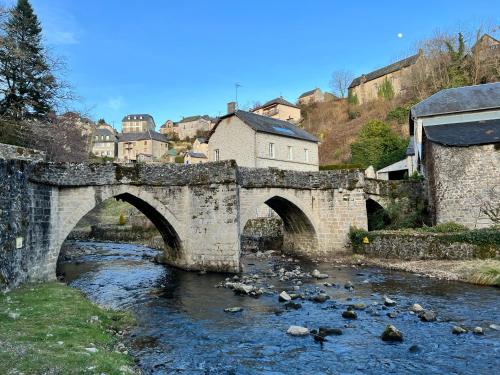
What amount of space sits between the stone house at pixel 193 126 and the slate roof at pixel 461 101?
212ft

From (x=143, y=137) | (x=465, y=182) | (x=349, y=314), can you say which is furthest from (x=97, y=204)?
(x=143, y=137)

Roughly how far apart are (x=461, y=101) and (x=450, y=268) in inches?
490

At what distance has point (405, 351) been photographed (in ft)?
23.3

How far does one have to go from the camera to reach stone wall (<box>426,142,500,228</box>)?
17.8 metres

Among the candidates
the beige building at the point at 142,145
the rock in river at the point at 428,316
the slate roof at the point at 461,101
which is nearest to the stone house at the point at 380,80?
the slate roof at the point at 461,101

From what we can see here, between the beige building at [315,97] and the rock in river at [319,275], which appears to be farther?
the beige building at [315,97]

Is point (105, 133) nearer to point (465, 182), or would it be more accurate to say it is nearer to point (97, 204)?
point (97, 204)

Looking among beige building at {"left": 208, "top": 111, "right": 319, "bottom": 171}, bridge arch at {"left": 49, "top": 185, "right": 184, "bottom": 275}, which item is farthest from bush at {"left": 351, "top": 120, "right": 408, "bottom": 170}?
bridge arch at {"left": 49, "top": 185, "right": 184, "bottom": 275}

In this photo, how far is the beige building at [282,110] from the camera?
184 ft

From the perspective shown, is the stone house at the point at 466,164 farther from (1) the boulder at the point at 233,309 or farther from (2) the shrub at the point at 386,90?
(2) the shrub at the point at 386,90

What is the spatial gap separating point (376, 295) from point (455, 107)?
50.1 ft

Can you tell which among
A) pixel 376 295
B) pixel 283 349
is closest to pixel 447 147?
pixel 376 295

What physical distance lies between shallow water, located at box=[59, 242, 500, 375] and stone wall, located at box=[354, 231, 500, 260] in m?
1.84

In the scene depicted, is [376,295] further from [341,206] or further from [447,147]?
[447,147]
